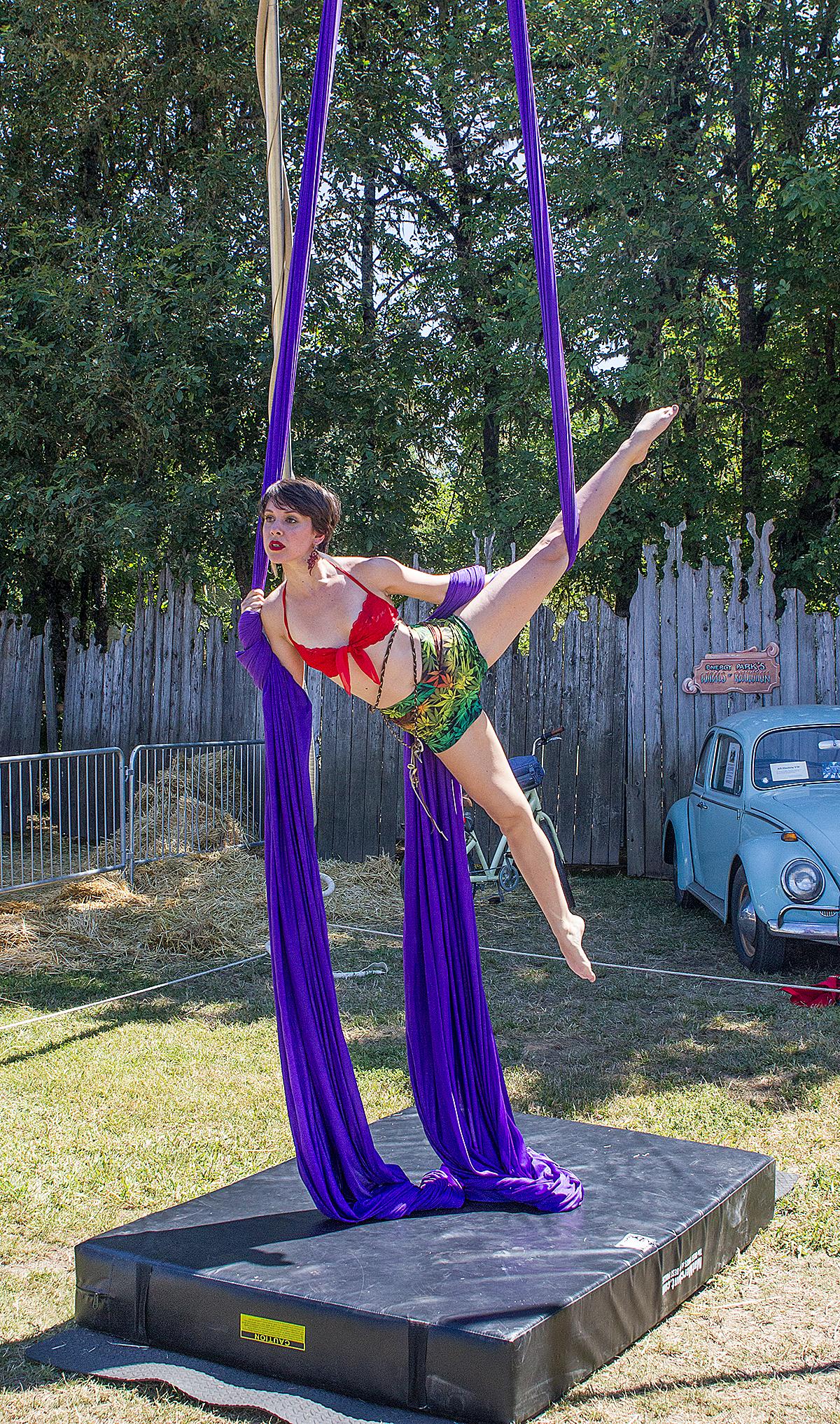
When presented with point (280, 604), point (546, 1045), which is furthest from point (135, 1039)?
point (280, 604)

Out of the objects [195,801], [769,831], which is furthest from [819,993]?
[195,801]

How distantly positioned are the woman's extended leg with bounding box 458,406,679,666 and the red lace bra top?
0.32m

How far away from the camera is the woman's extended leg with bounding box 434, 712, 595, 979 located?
12.0 feet

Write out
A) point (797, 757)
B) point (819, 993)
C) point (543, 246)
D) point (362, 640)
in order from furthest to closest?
point (797, 757)
point (819, 993)
point (362, 640)
point (543, 246)

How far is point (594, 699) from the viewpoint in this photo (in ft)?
34.3

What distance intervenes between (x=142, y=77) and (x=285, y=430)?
37.1 ft

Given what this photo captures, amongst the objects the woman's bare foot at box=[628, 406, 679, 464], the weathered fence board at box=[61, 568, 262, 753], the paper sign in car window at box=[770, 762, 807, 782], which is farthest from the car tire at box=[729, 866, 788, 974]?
the weathered fence board at box=[61, 568, 262, 753]

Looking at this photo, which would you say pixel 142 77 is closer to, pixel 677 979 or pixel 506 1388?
pixel 677 979

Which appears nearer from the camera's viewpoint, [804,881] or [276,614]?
[276,614]

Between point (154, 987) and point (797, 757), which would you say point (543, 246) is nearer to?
point (797, 757)

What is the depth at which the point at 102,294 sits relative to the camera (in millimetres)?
11805

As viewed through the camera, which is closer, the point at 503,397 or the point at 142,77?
the point at 503,397

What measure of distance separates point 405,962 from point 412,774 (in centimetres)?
62

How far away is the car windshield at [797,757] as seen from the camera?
24.1 ft
